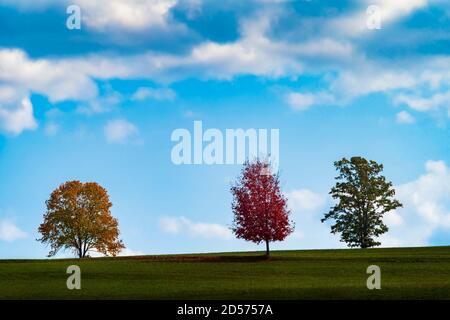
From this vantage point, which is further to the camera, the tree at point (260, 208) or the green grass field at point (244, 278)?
the tree at point (260, 208)

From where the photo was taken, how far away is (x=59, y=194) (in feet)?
250

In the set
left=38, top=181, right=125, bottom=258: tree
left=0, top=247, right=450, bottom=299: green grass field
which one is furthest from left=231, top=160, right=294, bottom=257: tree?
left=38, top=181, right=125, bottom=258: tree

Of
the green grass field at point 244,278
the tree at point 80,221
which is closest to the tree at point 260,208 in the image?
the green grass field at point 244,278

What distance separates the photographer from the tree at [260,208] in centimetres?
6156

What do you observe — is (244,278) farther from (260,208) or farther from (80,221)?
(80,221)

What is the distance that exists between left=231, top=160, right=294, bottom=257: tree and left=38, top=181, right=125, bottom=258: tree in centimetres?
1956

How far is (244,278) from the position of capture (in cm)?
4350

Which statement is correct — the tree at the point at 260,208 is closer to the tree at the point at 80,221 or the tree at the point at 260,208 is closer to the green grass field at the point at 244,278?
the green grass field at the point at 244,278

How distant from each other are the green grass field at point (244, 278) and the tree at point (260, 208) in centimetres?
220

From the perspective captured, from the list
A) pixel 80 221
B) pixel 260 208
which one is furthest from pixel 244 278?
pixel 80 221

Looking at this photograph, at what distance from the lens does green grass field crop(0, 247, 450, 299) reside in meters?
32.9

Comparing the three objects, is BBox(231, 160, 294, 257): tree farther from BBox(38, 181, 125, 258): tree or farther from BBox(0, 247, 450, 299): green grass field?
BBox(38, 181, 125, 258): tree
